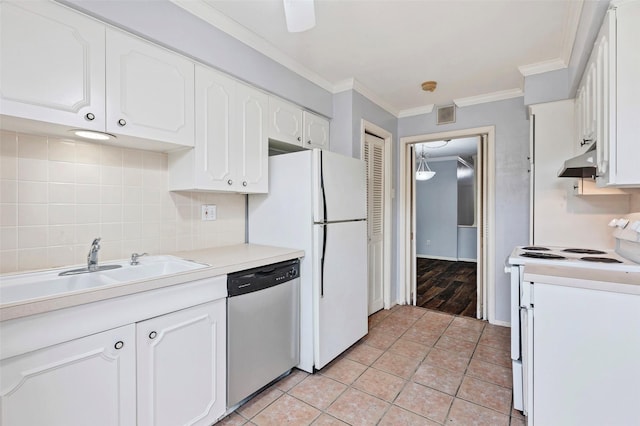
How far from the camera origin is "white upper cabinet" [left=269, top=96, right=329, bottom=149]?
2389 mm

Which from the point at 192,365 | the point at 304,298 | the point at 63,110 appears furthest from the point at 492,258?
the point at 63,110

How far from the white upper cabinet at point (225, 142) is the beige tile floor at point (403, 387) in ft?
4.67

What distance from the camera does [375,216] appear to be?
3471mm

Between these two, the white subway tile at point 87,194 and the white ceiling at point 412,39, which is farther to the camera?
the white ceiling at point 412,39

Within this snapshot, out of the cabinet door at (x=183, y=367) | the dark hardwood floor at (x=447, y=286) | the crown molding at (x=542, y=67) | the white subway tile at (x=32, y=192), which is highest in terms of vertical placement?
the crown molding at (x=542, y=67)

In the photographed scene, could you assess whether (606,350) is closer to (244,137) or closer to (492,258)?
(492,258)

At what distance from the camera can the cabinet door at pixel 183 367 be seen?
1.37 metres

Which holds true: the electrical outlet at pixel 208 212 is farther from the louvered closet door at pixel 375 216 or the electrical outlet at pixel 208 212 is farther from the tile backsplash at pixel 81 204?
the louvered closet door at pixel 375 216

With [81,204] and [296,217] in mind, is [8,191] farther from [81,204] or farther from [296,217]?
[296,217]

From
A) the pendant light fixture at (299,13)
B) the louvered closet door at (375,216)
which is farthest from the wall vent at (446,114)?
the pendant light fixture at (299,13)

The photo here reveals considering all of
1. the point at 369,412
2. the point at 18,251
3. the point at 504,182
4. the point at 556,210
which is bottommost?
the point at 369,412

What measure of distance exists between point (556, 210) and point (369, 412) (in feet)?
7.10

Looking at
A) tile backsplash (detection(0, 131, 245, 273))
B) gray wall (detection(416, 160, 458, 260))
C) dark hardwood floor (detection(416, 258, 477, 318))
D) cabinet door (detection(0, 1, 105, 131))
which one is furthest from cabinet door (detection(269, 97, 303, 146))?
gray wall (detection(416, 160, 458, 260))

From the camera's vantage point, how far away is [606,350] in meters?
1.30
